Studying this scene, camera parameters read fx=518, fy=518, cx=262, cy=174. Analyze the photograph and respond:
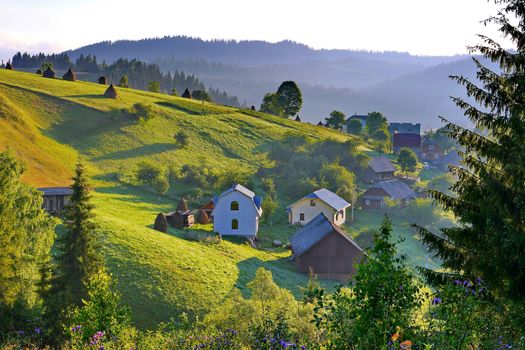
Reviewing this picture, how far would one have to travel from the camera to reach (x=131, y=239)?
38906 mm

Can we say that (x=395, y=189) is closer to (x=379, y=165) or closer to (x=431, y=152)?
(x=379, y=165)

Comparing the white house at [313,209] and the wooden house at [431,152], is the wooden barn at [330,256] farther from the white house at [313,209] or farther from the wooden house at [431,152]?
the wooden house at [431,152]

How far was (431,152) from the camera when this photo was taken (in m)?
128

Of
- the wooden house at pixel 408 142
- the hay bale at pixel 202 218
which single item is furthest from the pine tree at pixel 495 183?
the wooden house at pixel 408 142

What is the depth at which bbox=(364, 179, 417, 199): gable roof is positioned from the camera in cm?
7525

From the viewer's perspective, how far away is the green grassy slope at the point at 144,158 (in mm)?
33531

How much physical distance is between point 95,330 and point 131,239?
88.0 ft

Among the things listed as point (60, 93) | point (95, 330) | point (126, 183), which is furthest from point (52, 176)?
point (95, 330)

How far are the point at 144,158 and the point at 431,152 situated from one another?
79228mm

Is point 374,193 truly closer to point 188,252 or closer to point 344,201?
point 344,201

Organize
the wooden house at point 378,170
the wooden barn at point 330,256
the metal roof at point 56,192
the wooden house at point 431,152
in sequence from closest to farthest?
1. the metal roof at point 56,192
2. the wooden barn at point 330,256
3. the wooden house at point 378,170
4. the wooden house at point 431,152

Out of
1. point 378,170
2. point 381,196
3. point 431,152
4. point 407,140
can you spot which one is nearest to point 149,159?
point 381,196

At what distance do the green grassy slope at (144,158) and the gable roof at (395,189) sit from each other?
20408mm

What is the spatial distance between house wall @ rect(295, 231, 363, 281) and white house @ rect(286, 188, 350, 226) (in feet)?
48.7
